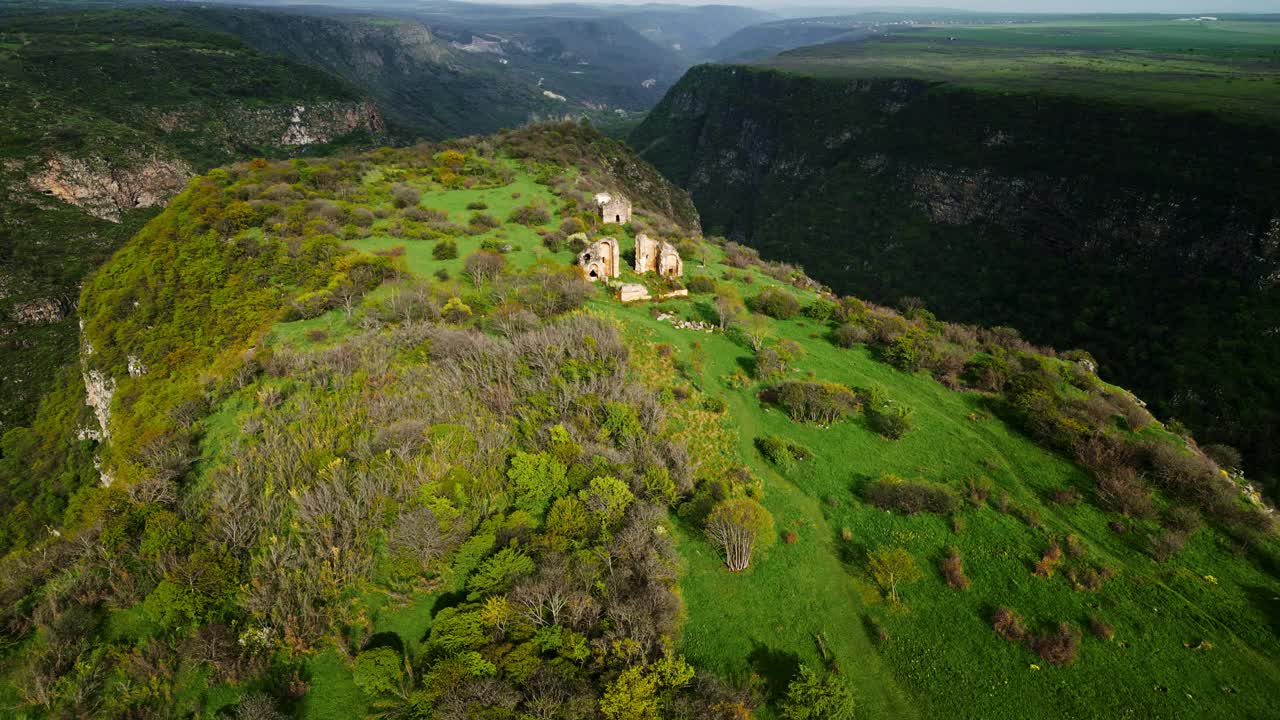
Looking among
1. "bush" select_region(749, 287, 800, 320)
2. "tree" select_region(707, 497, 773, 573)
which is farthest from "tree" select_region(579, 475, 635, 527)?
"bush" select_region(749, 287, 800, 320)

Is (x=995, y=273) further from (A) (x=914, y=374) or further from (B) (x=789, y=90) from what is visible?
(B) (x=789, y=90)

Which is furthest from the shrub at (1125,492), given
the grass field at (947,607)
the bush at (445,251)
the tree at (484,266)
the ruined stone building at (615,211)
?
the ruined stone building at (615,211)

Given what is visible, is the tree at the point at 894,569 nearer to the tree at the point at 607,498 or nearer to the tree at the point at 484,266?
the tree at the point at 607,498

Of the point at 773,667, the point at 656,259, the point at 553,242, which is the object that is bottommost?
the point at 773,667

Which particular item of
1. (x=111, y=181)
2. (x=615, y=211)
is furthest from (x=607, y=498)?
(x=111, y=181)

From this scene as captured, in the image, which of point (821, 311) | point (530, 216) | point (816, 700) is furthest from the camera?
point (530, 216)

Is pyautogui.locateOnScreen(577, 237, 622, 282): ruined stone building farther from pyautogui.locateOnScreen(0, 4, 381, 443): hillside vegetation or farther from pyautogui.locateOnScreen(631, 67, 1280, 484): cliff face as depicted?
pyautogui.locateOnScreen(0, 4, 381, 443): hillside vegetation

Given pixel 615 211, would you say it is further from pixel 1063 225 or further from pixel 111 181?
pixel 111 181
